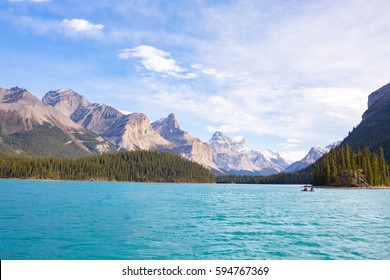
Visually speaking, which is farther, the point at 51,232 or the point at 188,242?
the point at 51,232

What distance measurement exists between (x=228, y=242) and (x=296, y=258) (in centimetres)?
856

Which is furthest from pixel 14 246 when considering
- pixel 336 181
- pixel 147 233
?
pixel 336 181

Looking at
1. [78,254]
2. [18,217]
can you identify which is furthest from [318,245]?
[18,217]

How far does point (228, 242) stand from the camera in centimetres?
3850

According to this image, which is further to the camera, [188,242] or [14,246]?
[188,242]

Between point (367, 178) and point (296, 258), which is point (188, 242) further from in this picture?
point (367, 178)

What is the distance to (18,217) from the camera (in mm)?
52844

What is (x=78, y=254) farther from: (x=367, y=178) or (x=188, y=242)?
(x=367, y=178)

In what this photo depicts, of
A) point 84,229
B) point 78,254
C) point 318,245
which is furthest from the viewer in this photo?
point 84,229
